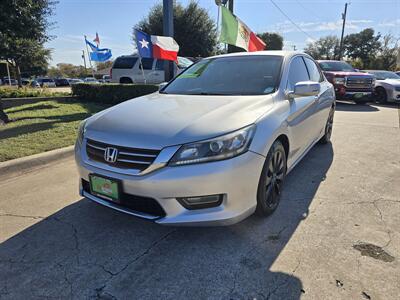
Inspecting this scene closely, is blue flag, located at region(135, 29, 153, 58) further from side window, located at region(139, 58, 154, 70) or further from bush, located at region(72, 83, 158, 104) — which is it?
side window, located at region(139, 58, 154, 70)

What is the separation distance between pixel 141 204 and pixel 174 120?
2.45ft

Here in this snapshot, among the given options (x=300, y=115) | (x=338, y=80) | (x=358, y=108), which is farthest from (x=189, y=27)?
(x=300, y=115)

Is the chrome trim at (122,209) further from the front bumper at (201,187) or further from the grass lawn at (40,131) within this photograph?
the grass lawn at (40,131)

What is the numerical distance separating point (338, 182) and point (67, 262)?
3320mm

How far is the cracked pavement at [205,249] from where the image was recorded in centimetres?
223

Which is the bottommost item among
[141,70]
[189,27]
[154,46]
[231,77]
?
[141,70]

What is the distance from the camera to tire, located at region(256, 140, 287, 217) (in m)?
2.85

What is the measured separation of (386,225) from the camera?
10.1 feet

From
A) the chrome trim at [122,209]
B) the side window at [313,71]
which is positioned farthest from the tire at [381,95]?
the chrome trim at [122,209]

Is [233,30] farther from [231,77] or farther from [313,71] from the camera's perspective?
[231,77]

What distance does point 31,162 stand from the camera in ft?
15.4

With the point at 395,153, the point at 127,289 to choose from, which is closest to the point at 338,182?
the point at 395,153

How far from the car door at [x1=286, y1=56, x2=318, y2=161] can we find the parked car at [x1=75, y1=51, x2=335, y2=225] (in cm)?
4

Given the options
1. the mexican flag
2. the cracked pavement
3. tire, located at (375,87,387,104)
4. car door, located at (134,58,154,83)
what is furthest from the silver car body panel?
the cracked pavement
